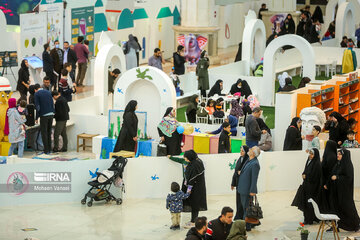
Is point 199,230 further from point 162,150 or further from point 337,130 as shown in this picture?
point 337,130

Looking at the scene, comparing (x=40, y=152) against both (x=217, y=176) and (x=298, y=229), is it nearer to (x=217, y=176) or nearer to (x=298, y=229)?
(x=217, y=176)

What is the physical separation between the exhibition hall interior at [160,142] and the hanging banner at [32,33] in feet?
0.13

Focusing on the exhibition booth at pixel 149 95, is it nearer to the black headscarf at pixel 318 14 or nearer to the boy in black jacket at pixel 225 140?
the boy in black jacket at pixel 225 140

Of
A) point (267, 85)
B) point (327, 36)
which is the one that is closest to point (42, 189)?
point (267, 85)

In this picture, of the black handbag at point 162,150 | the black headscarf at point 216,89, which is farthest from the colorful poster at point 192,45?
the black handbag at point 162,150

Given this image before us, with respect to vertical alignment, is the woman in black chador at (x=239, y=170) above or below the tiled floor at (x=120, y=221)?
above

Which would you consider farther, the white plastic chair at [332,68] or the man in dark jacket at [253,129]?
the white plastic chair at [332,68]

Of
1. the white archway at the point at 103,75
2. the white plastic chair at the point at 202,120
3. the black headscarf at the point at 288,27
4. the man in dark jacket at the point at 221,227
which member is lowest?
the man in dark jacket at the point at 221,227

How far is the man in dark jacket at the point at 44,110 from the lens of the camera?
18062 mm

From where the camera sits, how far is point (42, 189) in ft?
48.9

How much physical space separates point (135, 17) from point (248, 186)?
16087 millimetres

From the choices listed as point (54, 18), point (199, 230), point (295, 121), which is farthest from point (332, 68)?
point (199, 230)

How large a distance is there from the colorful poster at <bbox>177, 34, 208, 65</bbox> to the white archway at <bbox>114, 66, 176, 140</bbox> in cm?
982

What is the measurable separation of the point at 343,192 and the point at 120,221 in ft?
11.6
